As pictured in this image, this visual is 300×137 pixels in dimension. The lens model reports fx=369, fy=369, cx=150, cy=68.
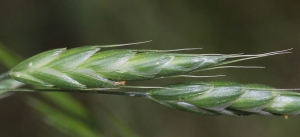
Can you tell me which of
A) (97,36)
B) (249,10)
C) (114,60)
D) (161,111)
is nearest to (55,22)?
(97,36)

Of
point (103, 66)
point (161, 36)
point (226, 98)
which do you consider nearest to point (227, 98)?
point (226, 98)

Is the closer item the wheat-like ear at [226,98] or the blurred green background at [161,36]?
the wheat-like ear at [226,98]

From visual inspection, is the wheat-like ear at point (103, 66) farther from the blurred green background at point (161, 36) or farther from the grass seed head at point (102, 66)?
the blurred green background at point (161, 36)

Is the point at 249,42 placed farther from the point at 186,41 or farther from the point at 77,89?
the point at 77,89

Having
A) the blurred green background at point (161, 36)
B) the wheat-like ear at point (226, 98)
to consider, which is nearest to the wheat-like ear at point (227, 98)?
the wheat-like ear at point (226, 98)

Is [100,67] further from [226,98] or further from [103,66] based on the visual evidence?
[226,98]

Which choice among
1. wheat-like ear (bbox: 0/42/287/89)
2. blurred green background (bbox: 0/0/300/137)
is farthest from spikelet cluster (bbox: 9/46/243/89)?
blurred green background (bbox: 0/0/300/137)
